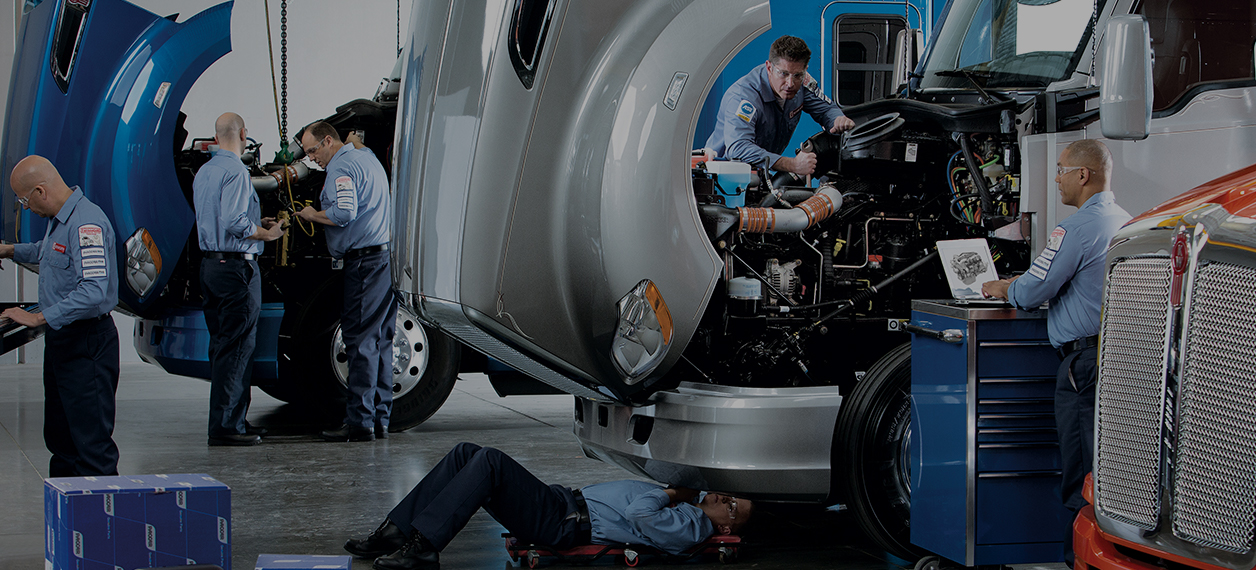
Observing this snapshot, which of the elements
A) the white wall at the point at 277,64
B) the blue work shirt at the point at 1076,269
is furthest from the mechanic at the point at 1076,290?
the white wall at the point at 277,64

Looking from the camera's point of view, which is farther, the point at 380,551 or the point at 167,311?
the point at 167,311

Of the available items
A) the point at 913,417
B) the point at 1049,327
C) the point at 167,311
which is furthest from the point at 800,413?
the point at 167,311

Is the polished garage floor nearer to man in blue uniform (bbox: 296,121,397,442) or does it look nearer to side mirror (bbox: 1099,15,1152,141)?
man in blue uniform (bbox: 296,121,397,442)

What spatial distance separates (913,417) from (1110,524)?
55.4 inches

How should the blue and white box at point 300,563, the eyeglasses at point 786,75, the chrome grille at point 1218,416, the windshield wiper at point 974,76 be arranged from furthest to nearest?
the eyeglasses at point 786,75, the windshield wiper at point 974,76, the blue and white box at point 300,563, the chrome grille at point 1218,416

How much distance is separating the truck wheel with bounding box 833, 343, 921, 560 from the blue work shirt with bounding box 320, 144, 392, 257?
406cm

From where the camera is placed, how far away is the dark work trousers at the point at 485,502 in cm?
464

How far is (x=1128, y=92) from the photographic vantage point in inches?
147

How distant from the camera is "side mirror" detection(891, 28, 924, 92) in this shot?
6910mm

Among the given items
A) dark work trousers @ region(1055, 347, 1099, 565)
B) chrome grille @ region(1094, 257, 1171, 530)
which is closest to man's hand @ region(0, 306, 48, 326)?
dark work trousers @ region(1055, 347, 1099, 565)

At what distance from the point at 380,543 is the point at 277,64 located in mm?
9661

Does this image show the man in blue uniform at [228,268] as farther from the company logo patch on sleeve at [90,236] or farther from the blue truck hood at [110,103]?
the company logo patch on sleeve at [90,236]

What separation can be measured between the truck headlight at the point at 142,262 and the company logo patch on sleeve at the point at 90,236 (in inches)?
76.2

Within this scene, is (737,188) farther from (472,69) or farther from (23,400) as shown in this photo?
(23,400)
